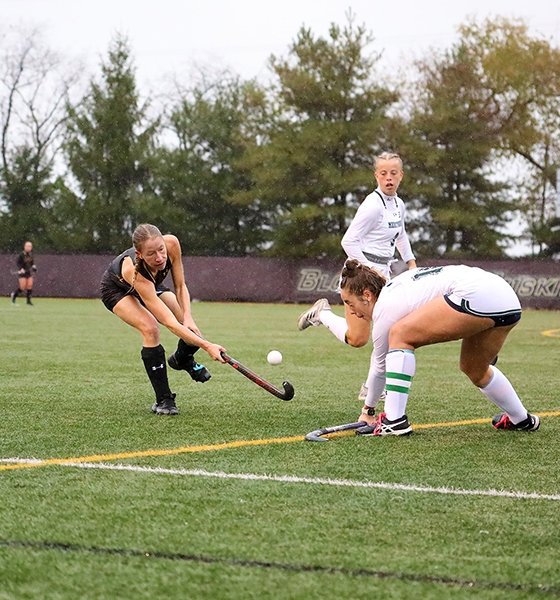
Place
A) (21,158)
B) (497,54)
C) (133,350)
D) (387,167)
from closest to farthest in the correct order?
(387,167) → (133,350) → (497,54) → (21,158)

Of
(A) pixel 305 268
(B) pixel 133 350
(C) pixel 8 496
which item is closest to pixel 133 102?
(A) pixel 305 268

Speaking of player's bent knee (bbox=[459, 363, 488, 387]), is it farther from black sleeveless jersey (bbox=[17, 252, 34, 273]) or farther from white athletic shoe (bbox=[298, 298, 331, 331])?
black sleeveless jersey (bbox=[17, 252, 34, 273])

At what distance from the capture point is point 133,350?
1459 centimetres

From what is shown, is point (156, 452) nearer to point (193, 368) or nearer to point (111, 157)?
point (193, 368)

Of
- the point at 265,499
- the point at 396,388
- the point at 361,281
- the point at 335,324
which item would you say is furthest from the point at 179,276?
the point at 265,499

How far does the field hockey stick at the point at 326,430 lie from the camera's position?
661cm

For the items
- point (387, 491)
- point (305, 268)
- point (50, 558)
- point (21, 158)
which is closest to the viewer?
point (50, 558)

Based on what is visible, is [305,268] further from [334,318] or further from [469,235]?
[334,318]

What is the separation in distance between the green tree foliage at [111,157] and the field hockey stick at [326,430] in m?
46.4

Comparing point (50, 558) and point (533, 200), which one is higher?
point (533, 200)

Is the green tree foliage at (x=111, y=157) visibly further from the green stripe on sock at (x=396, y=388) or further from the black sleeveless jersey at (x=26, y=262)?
the green stripe on sock at (x=396, y=388)

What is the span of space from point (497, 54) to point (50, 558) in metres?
49.5

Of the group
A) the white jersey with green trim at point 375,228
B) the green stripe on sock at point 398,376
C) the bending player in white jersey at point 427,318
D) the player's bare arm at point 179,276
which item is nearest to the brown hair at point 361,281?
the bending player in white jersey at point 427,318

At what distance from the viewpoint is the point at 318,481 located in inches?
206
